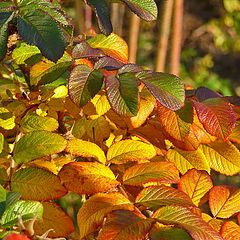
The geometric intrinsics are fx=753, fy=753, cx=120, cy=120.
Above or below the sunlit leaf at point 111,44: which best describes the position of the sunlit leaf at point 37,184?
below

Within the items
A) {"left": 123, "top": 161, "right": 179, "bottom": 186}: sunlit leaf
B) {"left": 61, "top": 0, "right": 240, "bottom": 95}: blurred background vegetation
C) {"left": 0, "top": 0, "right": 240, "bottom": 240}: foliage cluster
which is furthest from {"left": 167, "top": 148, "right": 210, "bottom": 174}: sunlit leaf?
{"left": 61, "top": 0, "right": 240, "bottom": 95}: blurred background vegetation

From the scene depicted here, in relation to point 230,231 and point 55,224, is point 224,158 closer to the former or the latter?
point 230,231

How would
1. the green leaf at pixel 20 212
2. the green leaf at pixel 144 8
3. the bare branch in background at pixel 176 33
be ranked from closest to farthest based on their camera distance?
the green leaf at pixel 20 212 → the green leaf at pixel 144 8 → the bare branch in background at pixel 176 33

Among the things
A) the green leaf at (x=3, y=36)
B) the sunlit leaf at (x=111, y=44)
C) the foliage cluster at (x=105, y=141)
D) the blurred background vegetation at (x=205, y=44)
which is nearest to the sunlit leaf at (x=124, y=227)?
the foliage cluster at (x=105, y=141)

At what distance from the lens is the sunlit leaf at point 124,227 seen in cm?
79

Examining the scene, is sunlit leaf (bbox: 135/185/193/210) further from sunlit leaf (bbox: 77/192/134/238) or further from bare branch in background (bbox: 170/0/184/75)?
bare branch in background (bbox: 170/0/184/75)

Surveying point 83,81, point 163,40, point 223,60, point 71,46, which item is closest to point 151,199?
point 83,81

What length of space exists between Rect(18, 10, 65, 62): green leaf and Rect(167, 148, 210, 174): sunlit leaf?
10.7 inches

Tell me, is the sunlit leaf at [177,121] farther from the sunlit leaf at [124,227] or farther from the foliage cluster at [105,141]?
the sunlit leaf at [124,227]

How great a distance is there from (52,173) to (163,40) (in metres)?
1.58

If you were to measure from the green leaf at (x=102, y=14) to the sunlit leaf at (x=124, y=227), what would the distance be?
0.79ft

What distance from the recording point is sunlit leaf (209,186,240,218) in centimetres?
95

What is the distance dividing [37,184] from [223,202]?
0.78 ft

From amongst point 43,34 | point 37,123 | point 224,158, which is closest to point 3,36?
point 43,34
